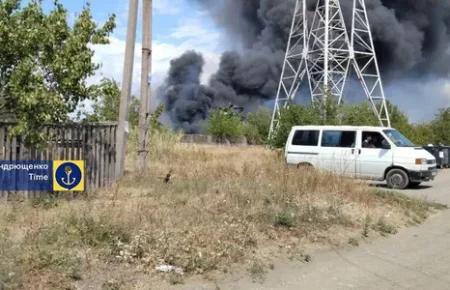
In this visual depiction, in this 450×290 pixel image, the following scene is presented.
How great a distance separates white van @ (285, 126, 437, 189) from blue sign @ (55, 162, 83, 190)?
1027cm

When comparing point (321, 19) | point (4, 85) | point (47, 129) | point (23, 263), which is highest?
point (321, 19)

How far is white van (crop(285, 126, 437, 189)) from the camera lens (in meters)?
20.2

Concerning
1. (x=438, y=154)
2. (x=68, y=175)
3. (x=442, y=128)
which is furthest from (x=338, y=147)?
(x=442, y=128)

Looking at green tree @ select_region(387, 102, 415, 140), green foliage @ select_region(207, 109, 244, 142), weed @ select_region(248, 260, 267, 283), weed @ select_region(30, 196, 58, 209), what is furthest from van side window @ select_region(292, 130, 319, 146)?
green foliage @ select_region(207, 109, 244, 142)

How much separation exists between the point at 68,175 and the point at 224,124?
77.2 meters

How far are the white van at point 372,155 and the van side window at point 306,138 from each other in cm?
4

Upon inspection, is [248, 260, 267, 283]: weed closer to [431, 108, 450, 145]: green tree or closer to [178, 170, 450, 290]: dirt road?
[178, 170, 450, 290]: dirt road

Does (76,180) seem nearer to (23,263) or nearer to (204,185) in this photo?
(204,185)

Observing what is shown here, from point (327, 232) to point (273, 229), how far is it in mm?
1079

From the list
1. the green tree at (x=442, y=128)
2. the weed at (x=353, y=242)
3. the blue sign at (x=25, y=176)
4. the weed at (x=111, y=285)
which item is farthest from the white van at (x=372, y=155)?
the green tree at (x=442, y=128)

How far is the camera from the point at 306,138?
71.9ft

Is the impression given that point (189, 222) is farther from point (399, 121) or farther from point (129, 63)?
point (399, 121)

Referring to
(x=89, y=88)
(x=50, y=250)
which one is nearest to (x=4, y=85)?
(x=89, y=88)

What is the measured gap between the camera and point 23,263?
6.66 metres
